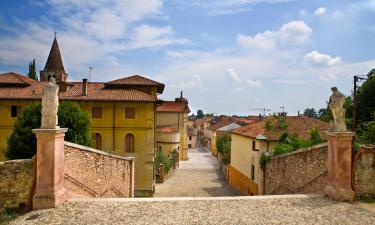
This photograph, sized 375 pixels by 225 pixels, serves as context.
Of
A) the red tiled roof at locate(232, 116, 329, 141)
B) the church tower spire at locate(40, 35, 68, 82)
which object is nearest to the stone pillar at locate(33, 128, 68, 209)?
the red tiled roof at locate(232, 116, 329, 141)

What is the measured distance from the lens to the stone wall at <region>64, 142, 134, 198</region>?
1153cm

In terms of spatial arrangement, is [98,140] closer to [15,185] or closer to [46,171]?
[15,185]

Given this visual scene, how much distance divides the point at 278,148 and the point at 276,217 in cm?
1229

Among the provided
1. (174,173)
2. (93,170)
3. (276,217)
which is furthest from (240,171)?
(276,217)

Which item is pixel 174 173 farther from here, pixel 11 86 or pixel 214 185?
pixel 11 86

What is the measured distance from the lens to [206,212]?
8.76m

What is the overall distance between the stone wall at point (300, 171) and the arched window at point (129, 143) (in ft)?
41.3

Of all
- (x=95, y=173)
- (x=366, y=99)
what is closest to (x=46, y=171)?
(x=95, y=173)

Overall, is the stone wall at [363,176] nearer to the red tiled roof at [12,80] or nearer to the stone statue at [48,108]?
the stone statue at [48,108]

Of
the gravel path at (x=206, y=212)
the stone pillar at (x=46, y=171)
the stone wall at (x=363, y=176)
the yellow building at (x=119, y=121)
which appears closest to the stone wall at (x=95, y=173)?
the stone pillar at (x=46, y=171)

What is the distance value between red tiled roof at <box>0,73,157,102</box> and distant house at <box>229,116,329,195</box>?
27.9 ft

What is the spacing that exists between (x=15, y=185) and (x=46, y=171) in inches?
38.7

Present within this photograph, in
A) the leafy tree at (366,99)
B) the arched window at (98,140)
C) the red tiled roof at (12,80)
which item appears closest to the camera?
the leafy tree at (366,99)

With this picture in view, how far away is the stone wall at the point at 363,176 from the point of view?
10.4 meters
